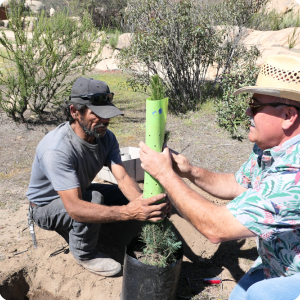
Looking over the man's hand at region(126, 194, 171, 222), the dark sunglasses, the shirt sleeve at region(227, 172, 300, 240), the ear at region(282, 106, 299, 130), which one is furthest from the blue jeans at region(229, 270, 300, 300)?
the dark sunglasses

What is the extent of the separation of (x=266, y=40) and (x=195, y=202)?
13.4 m

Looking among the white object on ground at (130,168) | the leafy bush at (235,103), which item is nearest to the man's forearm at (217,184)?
the white object on ground at (130,168)

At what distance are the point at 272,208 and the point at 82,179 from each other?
1.77m

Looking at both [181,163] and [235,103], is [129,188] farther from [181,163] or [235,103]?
[235,103]

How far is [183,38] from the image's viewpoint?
6.68m

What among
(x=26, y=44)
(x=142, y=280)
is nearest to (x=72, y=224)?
(x=142, y=280)

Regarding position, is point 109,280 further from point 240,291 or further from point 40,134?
point 40,134

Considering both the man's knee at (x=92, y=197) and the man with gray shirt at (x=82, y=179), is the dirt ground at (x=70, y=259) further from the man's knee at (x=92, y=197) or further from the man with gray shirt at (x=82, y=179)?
the man's knee at (x=92, y=197)

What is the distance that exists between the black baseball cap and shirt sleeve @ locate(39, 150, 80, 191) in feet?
1.55

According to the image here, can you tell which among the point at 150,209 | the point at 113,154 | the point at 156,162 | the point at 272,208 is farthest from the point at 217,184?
the point at 113,154

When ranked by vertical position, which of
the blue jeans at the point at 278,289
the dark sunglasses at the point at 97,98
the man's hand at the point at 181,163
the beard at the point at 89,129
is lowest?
the blue jeans at the point at 278,289

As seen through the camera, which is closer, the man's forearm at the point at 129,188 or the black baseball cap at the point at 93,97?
the black baseball cap at the point at 93,97

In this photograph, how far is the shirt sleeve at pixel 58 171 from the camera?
242 cm

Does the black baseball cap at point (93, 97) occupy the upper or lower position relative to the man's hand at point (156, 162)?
upper
